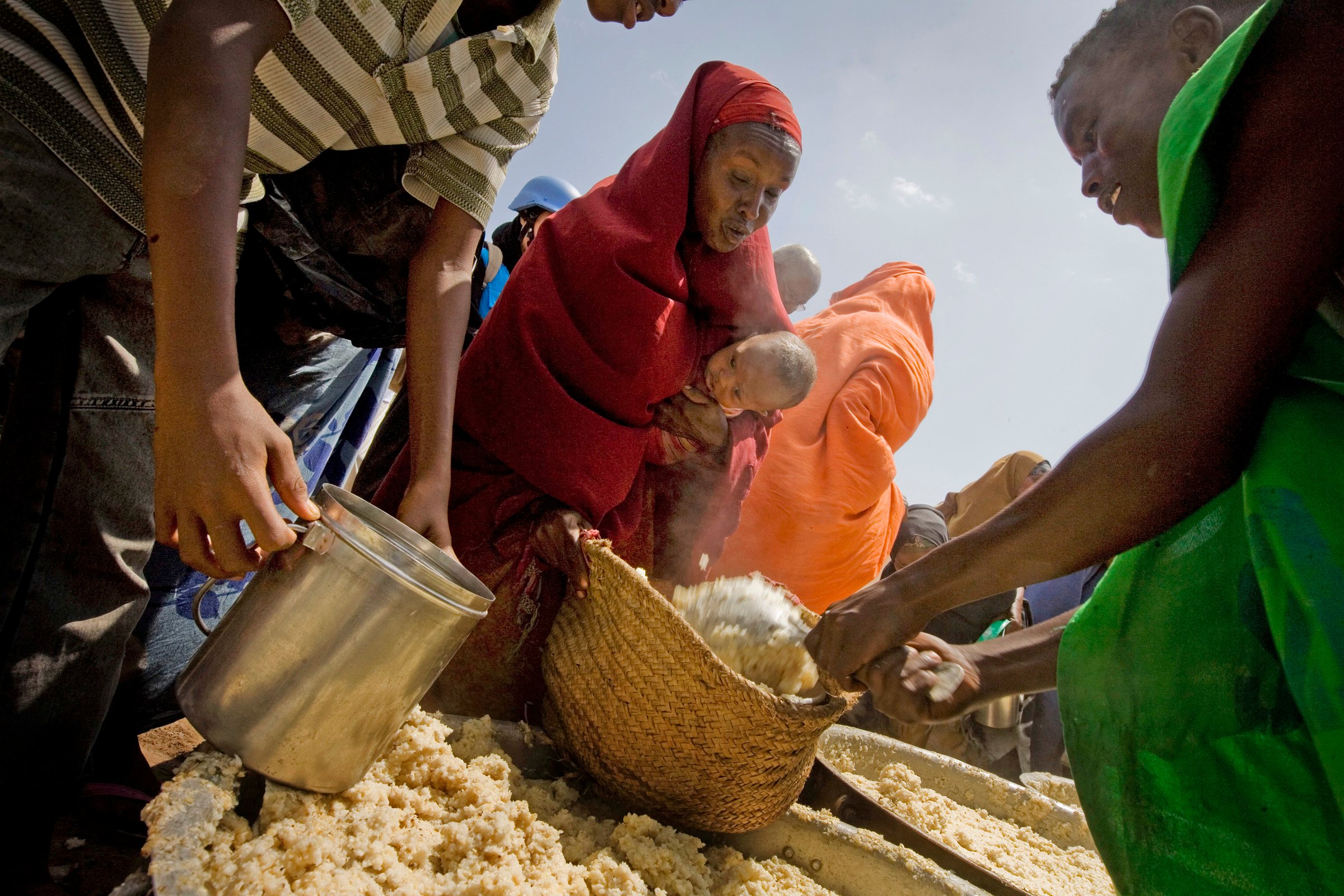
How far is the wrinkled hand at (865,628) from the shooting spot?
128 centimetres

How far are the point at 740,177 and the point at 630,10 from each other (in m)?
0.69

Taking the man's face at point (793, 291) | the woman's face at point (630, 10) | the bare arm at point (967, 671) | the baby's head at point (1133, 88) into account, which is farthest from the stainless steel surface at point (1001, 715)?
the woman's face at point (630, 10)

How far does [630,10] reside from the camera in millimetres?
1848

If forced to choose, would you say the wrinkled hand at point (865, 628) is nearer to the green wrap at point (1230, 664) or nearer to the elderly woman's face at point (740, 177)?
the green wrap at point (1230, 664)

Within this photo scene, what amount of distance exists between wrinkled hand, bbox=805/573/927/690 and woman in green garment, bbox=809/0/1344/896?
123 millimetres

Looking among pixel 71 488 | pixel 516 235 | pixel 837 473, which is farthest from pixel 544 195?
pixel 71 488

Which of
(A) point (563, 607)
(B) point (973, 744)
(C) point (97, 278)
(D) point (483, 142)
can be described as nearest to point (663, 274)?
(D) point (483, 142)

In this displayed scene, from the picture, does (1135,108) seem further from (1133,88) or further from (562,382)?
(562,382)

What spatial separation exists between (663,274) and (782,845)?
1.66 metres

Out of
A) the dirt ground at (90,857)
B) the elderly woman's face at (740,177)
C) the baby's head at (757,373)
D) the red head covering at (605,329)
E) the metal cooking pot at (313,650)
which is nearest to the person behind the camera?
the metal cooking pot at (313,650)

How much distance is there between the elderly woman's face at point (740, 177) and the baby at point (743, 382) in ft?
1.22

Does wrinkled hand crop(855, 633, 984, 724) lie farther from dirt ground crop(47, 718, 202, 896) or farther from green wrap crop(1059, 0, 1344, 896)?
dirt ground crop(47, 718, 202, 896)

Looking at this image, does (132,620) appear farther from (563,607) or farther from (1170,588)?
(1170,588)

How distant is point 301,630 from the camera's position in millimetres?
1101
